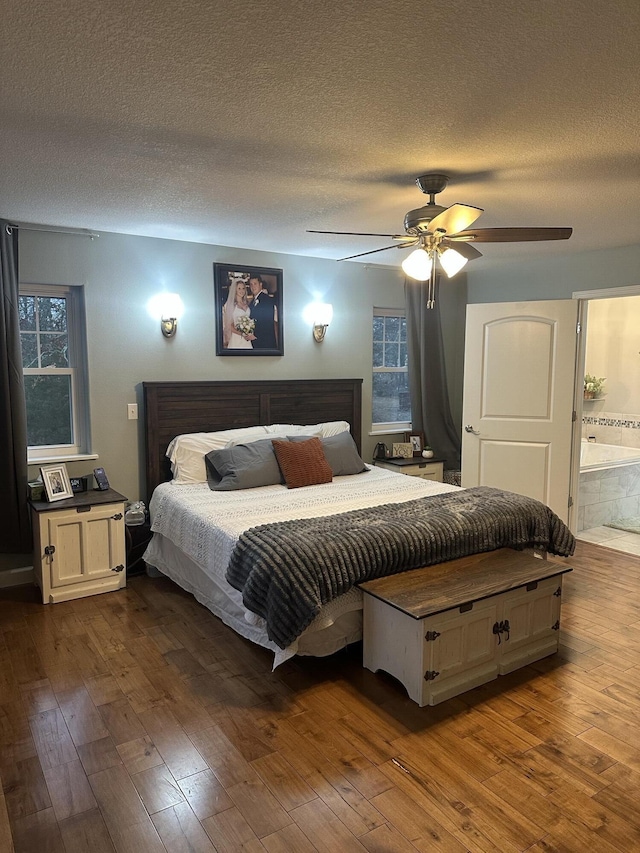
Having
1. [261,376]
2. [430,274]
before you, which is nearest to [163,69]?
[430,274]

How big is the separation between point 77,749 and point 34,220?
3.03m

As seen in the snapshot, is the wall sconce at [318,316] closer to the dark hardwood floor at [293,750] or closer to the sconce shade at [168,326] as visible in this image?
the sconce shade at [168,326]

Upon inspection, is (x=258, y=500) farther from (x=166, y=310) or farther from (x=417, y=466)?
(x=417, y=466)

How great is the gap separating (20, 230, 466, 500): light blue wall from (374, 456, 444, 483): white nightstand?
0.99m

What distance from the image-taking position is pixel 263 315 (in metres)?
4.79

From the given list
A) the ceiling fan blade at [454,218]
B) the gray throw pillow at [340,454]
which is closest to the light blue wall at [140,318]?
the gray throw pillow at [340,454]

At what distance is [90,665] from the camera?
2.93 metres

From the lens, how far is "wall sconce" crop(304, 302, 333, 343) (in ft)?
16.5

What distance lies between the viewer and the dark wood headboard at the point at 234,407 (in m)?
4.25

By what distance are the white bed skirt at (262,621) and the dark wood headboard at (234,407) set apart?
3.28 ft

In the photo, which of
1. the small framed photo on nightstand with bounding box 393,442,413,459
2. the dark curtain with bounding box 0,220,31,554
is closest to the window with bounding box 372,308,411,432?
the small framed photo on nightstand with bounding box 393,442,413,459

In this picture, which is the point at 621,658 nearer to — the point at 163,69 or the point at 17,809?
the point at 17,809

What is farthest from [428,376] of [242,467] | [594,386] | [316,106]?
[316,106]

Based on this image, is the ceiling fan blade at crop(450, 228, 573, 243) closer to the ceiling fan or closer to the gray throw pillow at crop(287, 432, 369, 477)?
the ceiling fan
